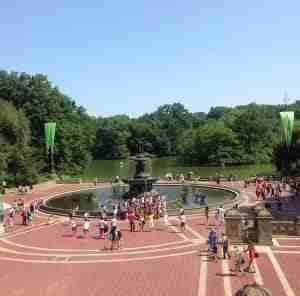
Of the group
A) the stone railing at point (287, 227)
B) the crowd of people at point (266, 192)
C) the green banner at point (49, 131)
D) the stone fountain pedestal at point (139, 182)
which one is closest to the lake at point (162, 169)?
the green banner at point (49, 131)

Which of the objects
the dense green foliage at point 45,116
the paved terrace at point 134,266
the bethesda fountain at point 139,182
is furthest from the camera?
the dense green foliage at point 45,116

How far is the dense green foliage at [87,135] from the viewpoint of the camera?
56.9 metres

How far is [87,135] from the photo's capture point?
7488 centimetres

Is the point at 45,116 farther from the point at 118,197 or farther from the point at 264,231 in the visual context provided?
the point at 264,231

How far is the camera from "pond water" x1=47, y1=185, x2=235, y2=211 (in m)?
37.7

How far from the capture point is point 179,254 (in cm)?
2075

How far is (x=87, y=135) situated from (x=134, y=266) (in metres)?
57.3

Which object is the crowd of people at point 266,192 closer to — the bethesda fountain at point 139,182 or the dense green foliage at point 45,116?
the bethesda fountain at point 139,182

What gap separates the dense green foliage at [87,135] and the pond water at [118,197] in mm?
11284

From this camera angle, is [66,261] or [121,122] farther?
[121,122]

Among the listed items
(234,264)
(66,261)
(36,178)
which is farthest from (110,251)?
(36,178)

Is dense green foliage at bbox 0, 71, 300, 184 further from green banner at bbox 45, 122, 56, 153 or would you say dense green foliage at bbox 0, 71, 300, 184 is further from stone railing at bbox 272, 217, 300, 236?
stone railing at bbox 272, 217, 300, 236

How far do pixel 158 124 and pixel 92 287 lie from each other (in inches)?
4831

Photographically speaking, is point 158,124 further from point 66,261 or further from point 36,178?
point 66,261
